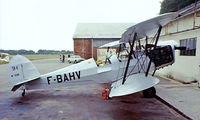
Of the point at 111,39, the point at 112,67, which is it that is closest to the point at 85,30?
the point at 111,39

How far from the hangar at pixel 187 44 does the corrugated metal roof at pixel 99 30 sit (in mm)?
18064

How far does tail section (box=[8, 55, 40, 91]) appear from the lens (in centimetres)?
565

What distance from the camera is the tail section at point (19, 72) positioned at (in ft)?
18.5

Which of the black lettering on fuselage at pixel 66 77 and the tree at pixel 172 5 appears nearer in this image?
the black lettering on fuselage at pixel 66 77

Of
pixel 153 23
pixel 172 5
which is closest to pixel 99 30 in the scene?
pixel 172 5

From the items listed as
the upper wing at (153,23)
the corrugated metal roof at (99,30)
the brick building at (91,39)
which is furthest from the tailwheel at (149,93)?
the corrugated metal roof at (99,30)

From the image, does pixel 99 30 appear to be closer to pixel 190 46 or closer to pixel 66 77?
pixel 190 46

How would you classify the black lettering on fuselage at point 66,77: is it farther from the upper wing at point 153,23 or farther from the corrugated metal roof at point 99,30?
the corrugated metal roof at point 99,30

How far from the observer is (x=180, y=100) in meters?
5.33

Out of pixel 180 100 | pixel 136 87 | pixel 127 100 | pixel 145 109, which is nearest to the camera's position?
pixel 136 87

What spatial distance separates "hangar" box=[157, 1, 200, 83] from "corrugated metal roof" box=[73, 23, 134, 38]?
18.1 m

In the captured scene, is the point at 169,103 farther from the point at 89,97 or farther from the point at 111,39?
the point at 111,39

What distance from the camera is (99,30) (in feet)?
98.6

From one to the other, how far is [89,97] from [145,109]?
7.84 feet
